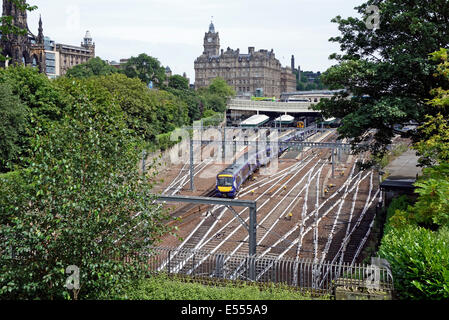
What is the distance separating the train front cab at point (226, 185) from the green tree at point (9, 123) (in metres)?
16.9

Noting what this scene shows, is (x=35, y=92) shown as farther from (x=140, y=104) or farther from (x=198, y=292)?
(x=198, y=292)

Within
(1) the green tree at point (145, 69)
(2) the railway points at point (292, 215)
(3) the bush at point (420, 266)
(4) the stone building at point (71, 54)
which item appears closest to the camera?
(3) the bush at point (420, 266)

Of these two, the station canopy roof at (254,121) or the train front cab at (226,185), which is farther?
the station canopy roof at (254,121)

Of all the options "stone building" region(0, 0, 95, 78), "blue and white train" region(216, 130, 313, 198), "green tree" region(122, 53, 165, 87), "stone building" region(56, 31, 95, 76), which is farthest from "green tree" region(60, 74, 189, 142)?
"stone building" region(56, 31, 95, 76)

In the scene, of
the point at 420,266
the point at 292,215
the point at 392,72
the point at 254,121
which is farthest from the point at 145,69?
the point at 420,266

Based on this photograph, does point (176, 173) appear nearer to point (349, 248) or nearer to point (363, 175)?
point (363, 175)

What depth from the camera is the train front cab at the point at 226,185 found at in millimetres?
41625

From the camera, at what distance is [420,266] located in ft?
40.0

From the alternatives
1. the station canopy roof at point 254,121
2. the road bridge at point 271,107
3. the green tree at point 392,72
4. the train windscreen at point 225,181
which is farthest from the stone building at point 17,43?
the green tree at point 392,72

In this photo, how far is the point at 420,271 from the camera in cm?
1229

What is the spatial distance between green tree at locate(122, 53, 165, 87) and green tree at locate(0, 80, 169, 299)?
94.4 m

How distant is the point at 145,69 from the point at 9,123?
75545mm

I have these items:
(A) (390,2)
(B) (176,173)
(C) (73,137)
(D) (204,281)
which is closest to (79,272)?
(C) (73,137)

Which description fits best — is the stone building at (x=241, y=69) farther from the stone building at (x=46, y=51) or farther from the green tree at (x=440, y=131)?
the green tree at (x=440, y=131)
